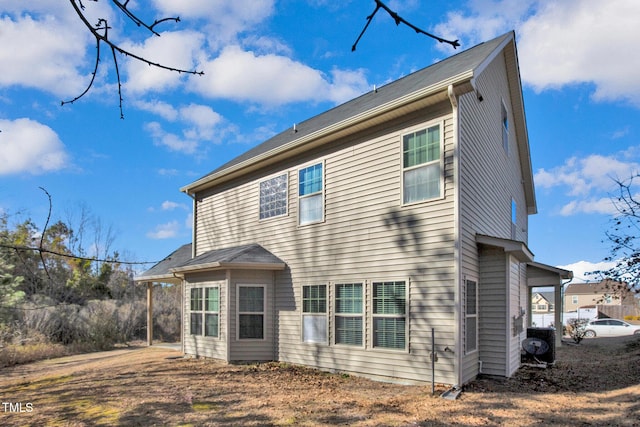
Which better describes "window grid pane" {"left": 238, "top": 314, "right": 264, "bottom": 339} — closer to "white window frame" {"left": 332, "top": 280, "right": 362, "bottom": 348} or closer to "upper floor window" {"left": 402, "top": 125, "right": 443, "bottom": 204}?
"white window frame" {"left": 332, "top": 280, "right": 362, "bottom": 348}

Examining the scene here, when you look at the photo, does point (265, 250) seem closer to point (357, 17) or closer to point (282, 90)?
point (282, 90)

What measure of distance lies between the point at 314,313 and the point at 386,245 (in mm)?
2520

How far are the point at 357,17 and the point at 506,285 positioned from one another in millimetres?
7896

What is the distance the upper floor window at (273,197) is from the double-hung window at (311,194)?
596 millimetres

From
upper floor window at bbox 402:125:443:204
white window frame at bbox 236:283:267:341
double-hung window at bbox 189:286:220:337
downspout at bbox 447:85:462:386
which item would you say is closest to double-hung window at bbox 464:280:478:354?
downspout at bbox 447:85:462:386

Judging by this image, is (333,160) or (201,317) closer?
(333,160)

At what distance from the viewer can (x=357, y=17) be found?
2527 mm

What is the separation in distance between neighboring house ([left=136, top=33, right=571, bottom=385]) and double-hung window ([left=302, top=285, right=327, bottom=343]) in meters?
0.03

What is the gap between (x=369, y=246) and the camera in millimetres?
9555

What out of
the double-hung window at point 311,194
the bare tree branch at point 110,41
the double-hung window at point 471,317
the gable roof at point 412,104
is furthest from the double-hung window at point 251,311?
the bare tree branch at point 110,41

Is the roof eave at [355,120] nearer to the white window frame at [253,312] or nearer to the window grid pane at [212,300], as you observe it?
the white window frame at [253,312]

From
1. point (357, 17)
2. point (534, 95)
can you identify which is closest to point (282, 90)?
point (357, 17)

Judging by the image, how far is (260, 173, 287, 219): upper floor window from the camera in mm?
11874

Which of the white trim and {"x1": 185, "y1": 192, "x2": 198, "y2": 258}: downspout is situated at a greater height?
{"x1": 185, "y1": 192, "x2": 198, "y2": 258}: downspout
